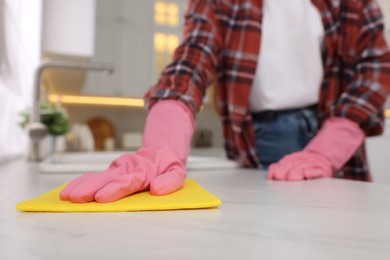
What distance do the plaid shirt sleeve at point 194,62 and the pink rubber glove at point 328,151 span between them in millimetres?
229

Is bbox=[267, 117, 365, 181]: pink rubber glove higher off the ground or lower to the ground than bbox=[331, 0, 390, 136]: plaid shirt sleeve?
lower

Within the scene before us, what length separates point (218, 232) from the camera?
0.31m

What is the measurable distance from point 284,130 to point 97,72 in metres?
2.10

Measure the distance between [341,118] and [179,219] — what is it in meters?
0.63

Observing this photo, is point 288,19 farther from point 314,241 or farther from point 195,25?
point 314,241

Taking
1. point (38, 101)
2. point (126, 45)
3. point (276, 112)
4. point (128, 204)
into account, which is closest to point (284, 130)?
point (276, 112)

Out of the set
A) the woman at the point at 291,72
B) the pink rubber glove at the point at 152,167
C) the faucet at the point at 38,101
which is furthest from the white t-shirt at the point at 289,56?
the faucet at the point at 38,101

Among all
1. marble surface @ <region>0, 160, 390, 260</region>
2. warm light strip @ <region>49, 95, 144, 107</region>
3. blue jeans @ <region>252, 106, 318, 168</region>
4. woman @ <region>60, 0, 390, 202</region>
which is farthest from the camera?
warm light strip @ <region>49, 95, 144, 107</region>

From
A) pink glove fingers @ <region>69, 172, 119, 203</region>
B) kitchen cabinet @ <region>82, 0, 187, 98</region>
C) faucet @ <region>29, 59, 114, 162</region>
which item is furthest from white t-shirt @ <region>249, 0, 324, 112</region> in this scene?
kitchen cabinet @ <region>82, 0, 187, 98</region>

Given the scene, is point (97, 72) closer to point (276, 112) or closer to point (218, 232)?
point (276, 112)

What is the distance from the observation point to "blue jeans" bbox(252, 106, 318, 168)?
966 millimetres

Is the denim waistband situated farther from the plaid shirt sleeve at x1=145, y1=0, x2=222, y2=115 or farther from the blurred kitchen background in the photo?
the blurred kitchen background

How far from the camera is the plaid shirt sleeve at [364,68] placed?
864 millimetres

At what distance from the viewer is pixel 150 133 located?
0.70 m
